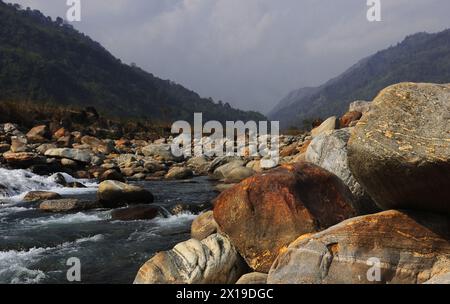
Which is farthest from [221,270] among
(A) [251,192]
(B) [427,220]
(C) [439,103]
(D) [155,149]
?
(D) [155,149]

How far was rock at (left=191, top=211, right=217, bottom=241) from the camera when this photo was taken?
31.2 feet

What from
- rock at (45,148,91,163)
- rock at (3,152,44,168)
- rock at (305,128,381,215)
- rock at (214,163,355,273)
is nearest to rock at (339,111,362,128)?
rock at (305,128,381,215)

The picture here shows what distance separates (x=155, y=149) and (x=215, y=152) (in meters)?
5.65

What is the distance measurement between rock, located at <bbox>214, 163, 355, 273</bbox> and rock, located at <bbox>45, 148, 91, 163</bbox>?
1715 cm

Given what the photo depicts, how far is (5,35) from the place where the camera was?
10631cm

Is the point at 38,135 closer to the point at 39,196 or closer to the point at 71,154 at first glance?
the point at 71,154

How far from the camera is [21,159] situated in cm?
1997

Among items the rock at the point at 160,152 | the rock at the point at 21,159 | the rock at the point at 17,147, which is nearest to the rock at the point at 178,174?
the rock at the point at 160,152

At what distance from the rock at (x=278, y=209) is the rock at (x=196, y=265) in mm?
230

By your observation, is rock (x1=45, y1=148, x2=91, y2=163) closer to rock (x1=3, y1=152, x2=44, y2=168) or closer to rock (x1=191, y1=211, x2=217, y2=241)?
rock (x1=3, y1=152, x2=44, y2=168)

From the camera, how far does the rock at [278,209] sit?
270 inches

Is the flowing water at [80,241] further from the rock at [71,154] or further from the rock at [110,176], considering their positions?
the rock at [71,154]

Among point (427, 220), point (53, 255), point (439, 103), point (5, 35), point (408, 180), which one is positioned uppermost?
point (5, 35)
